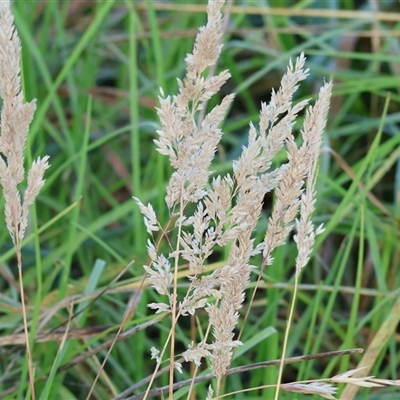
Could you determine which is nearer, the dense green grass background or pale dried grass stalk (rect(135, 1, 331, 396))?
pale dried grass stalk (rect(135, 1, 331, 396))

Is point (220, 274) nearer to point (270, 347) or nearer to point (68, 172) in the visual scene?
point (270, 347)

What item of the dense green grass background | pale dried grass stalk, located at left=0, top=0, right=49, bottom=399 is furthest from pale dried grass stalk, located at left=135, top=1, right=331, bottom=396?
the dense green grass background

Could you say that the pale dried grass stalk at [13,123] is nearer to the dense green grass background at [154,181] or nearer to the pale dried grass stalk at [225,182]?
the pale dried grass stalk at [225,182]

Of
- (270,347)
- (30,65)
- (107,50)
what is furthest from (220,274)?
(107,50)

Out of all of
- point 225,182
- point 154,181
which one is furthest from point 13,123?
point 154,181

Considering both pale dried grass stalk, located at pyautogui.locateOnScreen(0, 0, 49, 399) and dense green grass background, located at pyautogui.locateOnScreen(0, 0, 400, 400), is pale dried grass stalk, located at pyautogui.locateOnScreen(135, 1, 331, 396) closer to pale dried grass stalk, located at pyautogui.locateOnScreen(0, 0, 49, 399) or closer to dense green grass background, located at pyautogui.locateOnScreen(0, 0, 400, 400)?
pale dried grass stalk, located at pyautogui.locateOnScreen(0, 0, 49, 399)
